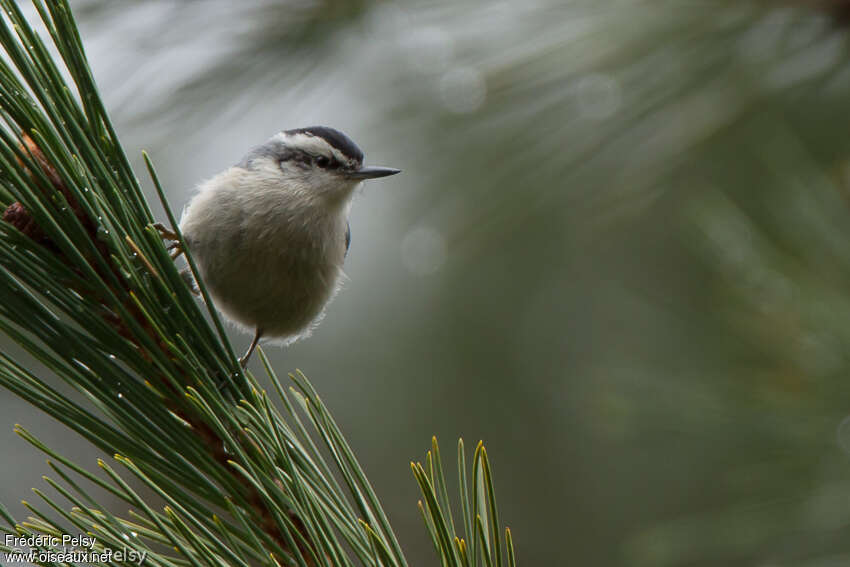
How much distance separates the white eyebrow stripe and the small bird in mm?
53

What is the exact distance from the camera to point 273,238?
8.04 feet

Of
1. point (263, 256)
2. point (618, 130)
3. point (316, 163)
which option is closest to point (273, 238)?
point (263, 256)

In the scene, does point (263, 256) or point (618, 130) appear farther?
point (263, 256)

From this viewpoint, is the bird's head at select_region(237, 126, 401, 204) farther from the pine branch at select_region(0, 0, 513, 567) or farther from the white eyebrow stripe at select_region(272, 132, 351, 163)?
the pine branch at select_region(0, 0, 513, 567)

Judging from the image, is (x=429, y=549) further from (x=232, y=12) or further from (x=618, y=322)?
(x=232, y=12)

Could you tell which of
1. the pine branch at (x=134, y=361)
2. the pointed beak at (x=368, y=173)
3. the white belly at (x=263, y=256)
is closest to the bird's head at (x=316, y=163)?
the pointed beak at (x=368, y=173)

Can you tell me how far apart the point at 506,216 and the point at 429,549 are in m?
3.70

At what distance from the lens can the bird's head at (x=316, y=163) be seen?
275 cm

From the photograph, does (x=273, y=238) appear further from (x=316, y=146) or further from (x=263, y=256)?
(x=316, y=146)

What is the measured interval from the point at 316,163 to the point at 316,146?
72mm

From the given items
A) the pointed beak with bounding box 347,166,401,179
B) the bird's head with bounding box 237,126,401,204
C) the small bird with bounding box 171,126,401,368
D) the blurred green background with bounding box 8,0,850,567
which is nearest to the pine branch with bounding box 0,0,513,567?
the blurred green background with bounding box 8,0,850,567

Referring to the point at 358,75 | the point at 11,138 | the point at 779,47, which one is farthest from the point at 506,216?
the point at 11,138

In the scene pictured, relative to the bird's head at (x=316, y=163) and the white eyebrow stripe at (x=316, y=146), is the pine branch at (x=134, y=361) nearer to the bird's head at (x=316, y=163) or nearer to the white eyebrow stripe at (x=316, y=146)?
the bird's head at (x=316, y=163)

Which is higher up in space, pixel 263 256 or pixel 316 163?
pixel 316 163
